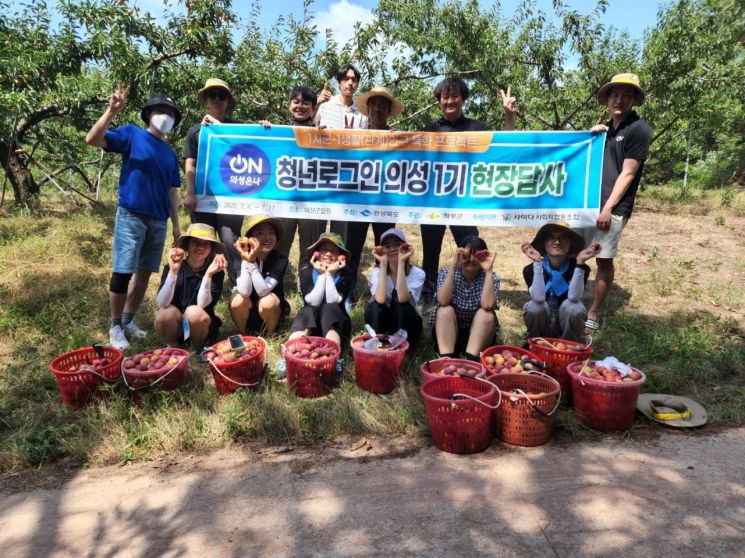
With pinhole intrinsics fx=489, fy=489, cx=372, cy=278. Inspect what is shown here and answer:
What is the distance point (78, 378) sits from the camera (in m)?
3.44

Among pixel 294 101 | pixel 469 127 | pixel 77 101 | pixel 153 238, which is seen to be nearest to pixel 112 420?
pixel 153 238

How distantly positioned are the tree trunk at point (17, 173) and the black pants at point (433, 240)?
8.47 m

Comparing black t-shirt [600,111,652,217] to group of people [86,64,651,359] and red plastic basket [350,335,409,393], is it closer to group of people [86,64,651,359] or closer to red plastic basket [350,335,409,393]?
group of people [86,64,651,359]

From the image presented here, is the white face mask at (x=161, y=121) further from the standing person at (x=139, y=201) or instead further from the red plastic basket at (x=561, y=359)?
the red plastic basket at (x=561, y=359)

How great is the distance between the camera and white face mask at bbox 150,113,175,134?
14.4 ft

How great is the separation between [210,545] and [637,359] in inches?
151

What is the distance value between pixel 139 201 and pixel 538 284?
353 cm

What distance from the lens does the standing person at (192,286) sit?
412 centimetres

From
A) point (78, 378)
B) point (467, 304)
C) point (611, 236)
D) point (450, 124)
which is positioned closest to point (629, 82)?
Answer: point (611, 236)

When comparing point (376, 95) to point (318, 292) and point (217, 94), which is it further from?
point (318, 292)

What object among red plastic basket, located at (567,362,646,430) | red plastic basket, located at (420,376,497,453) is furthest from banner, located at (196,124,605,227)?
red plastic basket, located at (420,376,497,453)

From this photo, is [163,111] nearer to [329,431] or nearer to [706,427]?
[329,431]

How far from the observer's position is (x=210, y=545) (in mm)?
2252

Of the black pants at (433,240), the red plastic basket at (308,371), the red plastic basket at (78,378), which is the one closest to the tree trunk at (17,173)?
the red plastic basket at (78,378)
